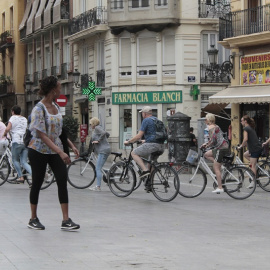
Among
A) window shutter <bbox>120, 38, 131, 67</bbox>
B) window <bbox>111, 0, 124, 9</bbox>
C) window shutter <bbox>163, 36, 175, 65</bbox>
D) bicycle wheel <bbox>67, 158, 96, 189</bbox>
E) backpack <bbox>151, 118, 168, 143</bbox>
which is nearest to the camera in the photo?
backpack <bbox>151, 118, 168, 143</bbox>

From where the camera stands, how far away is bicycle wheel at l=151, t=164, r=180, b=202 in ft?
54.1

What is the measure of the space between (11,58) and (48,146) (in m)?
53.1

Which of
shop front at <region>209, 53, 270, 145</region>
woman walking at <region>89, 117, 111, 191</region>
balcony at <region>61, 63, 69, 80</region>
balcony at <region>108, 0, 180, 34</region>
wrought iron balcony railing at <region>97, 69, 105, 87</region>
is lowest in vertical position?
woman walking at <region>89, 117, 111, 191</region>

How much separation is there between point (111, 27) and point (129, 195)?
24.3 m

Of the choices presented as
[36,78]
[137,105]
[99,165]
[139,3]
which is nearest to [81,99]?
[137,105]

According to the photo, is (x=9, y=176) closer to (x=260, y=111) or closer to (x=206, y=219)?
(x=206, y=219)

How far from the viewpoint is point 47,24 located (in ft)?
169

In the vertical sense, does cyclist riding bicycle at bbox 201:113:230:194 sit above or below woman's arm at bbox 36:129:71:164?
below

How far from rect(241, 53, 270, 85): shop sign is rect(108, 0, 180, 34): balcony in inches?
343

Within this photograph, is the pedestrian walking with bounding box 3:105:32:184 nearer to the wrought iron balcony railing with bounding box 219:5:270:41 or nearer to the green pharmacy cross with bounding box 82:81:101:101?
the wrought iron balcony railing with bounding box 219:5:270:41

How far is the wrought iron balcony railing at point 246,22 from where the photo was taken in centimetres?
2998

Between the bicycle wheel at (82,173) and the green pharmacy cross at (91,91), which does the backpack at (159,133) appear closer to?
the bicycle wheel at (82,173)

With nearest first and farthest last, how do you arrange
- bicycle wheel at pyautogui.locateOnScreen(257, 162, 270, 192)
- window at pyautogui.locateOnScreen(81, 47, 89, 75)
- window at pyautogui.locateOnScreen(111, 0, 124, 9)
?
bicycle wheel at pyautogui.locateOnScreen(257, 162, 270, 192), window at pyautogui.locateOnScreen(111, 0, 124, 9), window at pyautogui.locateOnScreen(81, 47, 89, 75)

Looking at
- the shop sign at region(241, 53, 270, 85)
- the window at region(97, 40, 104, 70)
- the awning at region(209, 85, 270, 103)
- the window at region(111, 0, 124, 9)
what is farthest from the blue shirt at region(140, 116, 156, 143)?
the window at region(97, 40, 104, 70)
